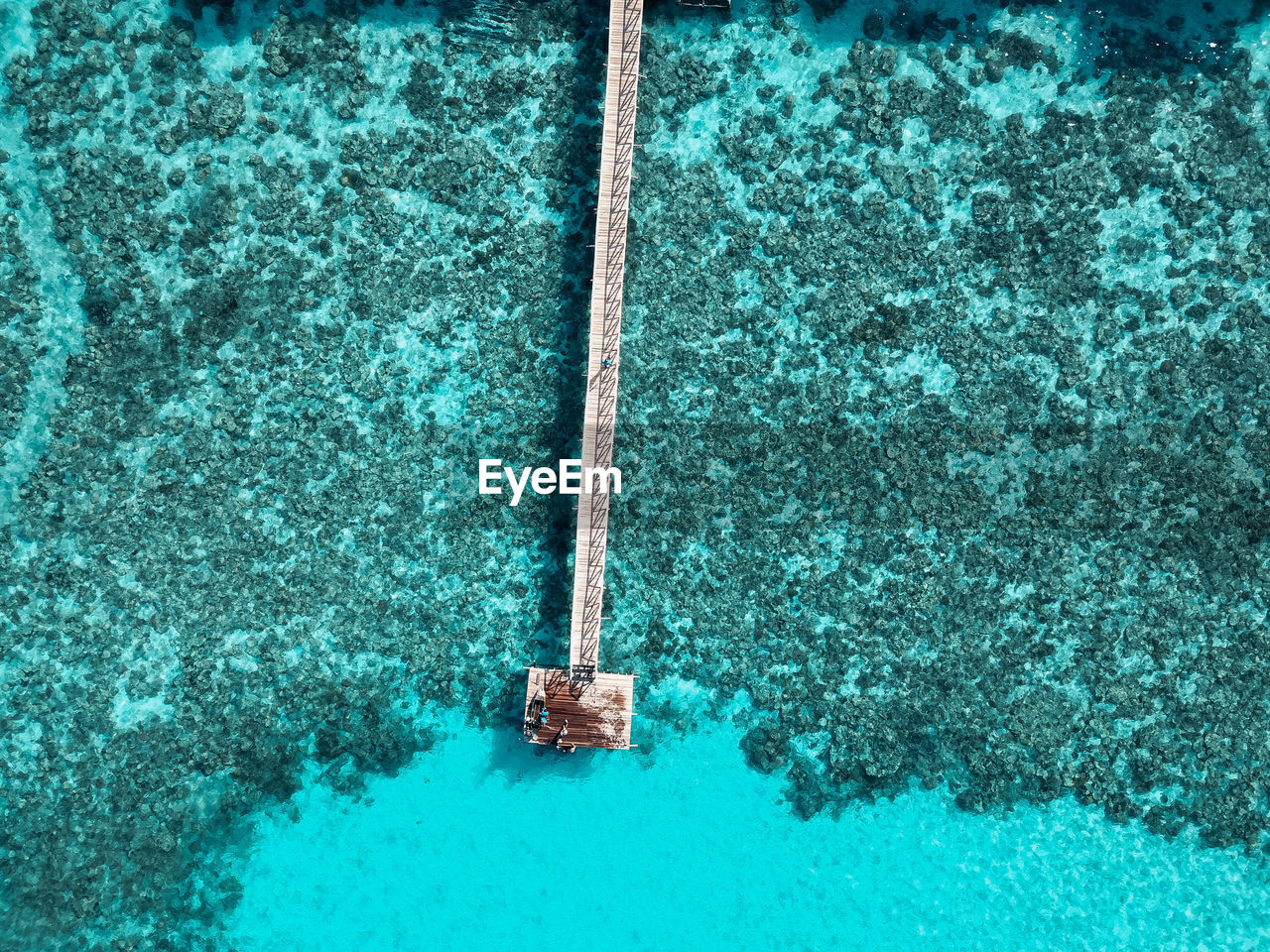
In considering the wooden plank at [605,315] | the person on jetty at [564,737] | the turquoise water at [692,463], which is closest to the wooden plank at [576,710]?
the person on jetty at [564,737]

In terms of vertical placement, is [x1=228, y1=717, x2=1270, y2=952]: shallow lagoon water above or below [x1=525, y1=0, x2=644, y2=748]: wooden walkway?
below

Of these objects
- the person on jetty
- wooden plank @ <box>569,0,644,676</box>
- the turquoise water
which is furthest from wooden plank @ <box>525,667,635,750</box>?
the turquoise water

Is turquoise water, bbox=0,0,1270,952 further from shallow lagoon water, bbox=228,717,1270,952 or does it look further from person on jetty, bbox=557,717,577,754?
person on jetty, bbox=557,717,577,754

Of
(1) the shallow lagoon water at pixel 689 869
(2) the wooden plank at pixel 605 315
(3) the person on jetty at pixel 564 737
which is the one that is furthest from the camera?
(1) the shallow lagoon water at pixel 689 869

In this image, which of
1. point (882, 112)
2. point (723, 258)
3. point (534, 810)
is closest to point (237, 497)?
point (534, 810)

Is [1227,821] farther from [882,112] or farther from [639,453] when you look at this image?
[882,112]

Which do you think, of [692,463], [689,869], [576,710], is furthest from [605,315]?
[689,869]

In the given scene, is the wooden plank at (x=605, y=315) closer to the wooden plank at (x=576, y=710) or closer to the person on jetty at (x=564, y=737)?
the wooden plank at (x=576, y=710)

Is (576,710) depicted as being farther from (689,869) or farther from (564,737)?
(689,869)
